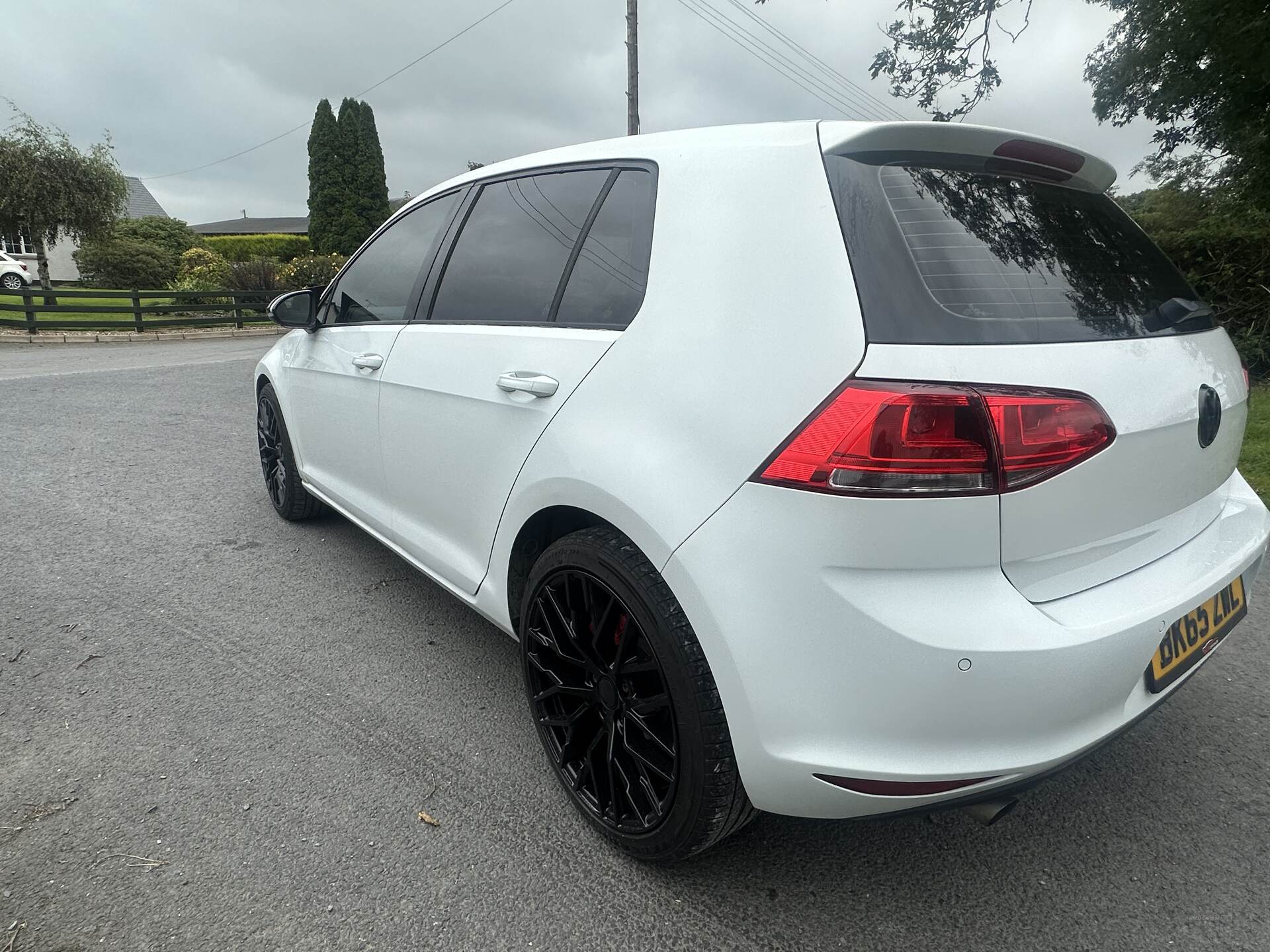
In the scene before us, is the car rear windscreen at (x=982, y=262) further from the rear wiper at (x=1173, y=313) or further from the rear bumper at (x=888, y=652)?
the rear bumper at (x=888, y=652)

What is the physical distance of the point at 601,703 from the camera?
1.99 meters

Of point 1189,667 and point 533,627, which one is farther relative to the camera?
point 533,627

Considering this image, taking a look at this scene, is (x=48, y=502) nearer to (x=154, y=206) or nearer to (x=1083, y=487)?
(x=1083, y=487)

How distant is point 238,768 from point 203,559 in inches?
77.2

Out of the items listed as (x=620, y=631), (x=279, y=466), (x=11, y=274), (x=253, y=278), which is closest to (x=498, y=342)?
(x=620, y=631)

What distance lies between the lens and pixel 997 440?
4.70 feet

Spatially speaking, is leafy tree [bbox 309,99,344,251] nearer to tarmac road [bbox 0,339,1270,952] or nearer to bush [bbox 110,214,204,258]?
bush [bbox 110,214,204,258]

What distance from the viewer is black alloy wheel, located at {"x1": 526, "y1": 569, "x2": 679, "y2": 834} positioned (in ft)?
5.99

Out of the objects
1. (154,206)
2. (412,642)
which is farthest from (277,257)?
(412,642)

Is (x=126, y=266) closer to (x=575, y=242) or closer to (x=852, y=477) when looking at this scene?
(x=575, y=242)

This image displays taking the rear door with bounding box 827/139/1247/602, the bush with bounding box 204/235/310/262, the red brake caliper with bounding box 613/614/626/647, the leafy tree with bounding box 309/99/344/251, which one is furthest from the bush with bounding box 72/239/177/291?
the rear door with bounding box 827/139/1247/602

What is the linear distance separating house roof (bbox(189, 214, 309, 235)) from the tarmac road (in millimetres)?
76745

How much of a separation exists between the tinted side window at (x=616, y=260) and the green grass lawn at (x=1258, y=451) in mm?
3522

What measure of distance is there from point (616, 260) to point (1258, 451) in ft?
18.8
